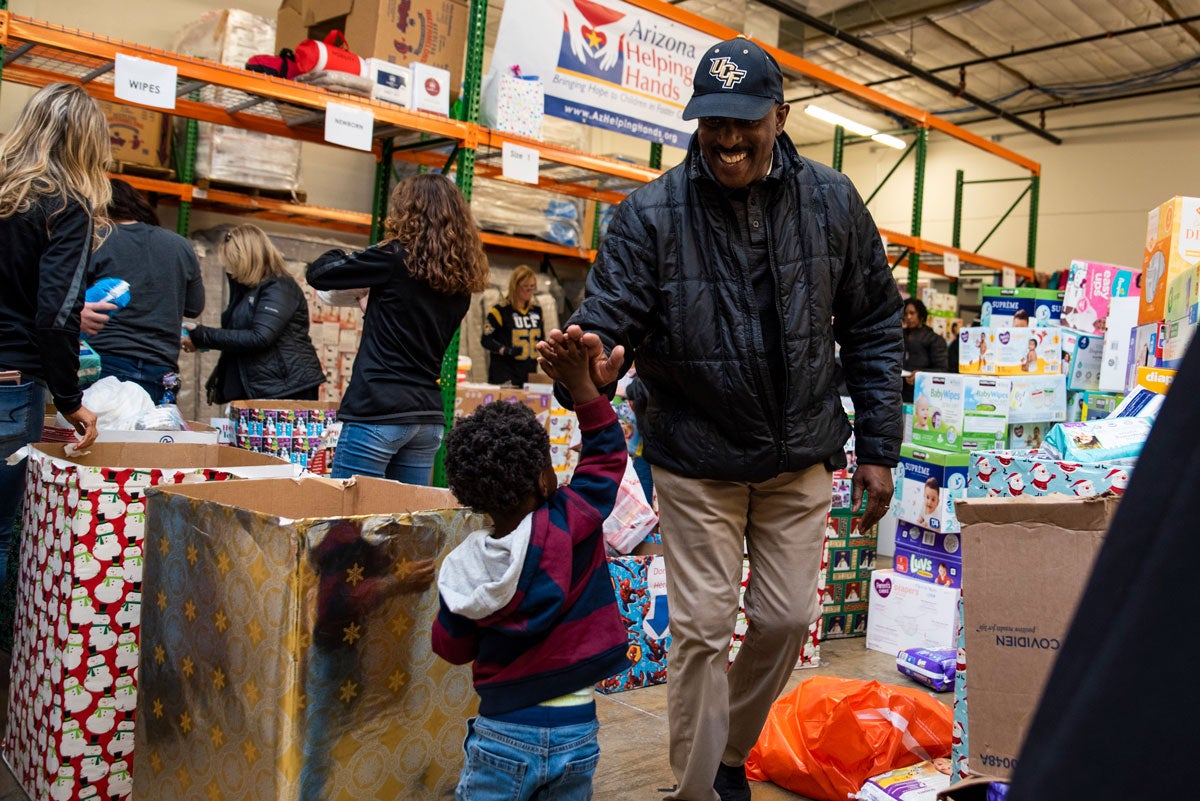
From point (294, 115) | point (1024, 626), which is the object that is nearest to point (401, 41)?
point (294, 115)

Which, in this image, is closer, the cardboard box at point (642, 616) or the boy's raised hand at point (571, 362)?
the boy's raised hand at point (571, 362)

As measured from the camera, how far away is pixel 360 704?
193 cm

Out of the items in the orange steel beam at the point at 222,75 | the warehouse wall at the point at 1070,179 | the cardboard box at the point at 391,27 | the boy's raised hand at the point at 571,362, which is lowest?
the boy's raised hand at the point at 571,362

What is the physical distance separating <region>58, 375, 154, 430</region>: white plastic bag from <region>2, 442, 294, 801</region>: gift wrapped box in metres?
0.70

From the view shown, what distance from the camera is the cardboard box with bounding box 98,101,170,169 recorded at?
6.51 metres

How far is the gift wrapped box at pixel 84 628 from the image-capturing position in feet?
6.91

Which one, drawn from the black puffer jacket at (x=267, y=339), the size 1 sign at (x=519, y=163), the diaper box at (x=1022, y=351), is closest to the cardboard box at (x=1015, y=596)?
the diaper box at (x=1022, y=351)

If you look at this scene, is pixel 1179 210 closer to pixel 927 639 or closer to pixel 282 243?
pixel 927 639

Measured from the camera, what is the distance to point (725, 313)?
2.17 metres

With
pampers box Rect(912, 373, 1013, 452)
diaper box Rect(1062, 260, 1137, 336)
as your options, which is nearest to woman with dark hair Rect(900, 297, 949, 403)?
diaper box Rect(1062, 260, 1137, 336)

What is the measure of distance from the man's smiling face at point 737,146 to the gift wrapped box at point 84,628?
1.31m

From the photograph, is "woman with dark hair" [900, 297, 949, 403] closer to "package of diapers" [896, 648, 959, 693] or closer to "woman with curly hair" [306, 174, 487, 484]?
"package of diapers" [896, 648, 959, 693]

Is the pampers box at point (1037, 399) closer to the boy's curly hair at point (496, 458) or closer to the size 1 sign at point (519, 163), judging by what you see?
the size 1 sign at point (519, 163)

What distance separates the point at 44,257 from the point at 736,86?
1.73 meters
